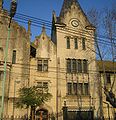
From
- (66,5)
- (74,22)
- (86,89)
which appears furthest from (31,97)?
(66,5)

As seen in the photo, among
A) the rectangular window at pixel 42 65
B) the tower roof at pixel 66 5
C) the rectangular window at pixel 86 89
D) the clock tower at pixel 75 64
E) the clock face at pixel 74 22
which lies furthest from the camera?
the tower roof at pixel 66 5

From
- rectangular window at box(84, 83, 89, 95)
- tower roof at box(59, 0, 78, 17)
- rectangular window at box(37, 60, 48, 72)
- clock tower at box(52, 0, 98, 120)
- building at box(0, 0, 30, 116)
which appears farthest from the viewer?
tower roof at box(59, 0, 78, 17)

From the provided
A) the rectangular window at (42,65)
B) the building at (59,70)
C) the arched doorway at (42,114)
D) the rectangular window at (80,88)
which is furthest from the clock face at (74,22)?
the arched doorway at (42,114)

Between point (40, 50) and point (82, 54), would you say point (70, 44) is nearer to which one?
point (82, 54)

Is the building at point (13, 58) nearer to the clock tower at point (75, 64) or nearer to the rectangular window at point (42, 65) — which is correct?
the rectangular window at point (42, 65)

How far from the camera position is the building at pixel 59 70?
96.0 ft

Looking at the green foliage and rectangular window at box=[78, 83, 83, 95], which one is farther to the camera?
rectangular window at box=[78, 83, 83, 95]

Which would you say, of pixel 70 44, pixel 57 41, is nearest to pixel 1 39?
pixel 57 41

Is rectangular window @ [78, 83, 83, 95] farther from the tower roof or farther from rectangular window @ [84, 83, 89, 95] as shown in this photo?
the tower roof

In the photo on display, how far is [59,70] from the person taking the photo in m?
31.4

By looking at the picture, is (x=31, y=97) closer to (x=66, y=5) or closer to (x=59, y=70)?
(x=59, y=70)

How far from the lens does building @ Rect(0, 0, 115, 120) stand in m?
29.2

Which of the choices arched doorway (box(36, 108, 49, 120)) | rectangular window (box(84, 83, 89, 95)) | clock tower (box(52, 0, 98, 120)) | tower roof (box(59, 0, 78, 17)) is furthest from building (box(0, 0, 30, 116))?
rectangular window (box(84, 83, 89, 95))

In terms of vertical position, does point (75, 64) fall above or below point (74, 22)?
below
